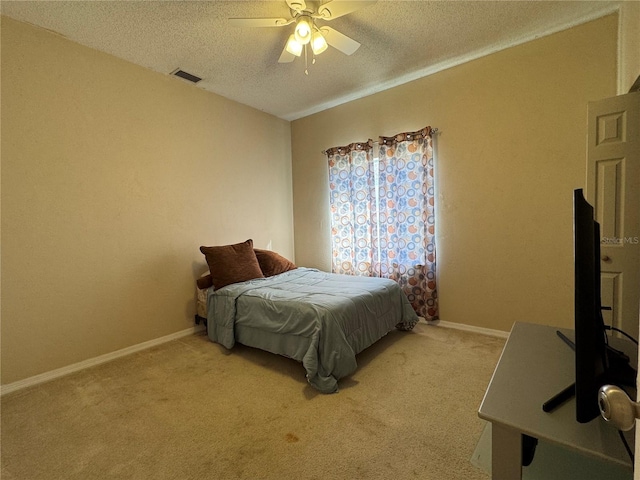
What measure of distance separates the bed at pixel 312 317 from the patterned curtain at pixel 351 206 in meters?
0.64

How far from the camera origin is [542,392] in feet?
2.92

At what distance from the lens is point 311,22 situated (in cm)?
202

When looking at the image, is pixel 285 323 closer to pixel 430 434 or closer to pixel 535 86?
pixel 430 434

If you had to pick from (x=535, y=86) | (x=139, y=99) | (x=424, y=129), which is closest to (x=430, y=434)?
(x=424, y=129)

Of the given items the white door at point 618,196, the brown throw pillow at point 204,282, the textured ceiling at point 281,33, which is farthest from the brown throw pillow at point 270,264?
the white door at point 618,196

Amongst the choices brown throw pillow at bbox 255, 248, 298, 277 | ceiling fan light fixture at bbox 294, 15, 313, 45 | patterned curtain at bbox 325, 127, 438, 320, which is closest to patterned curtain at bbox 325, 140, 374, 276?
patterned curtain at bbox 325, 127, 438, 320

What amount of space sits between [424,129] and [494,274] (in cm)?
163

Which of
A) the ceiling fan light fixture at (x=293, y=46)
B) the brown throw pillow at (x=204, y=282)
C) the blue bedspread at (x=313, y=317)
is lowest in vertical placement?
the blue bedspread at (x=313, y=317)

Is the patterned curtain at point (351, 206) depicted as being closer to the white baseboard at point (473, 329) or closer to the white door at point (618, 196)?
the white baseboard at point (473, 329)

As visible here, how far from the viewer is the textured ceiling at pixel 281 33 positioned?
2.13 m

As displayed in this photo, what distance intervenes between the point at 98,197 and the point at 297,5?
223 centimetres

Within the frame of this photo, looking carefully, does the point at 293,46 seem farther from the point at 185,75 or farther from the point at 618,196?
the point at 618,196

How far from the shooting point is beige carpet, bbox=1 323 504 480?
1405 mm

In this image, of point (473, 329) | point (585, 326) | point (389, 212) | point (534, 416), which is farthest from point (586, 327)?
point (389, 212)
